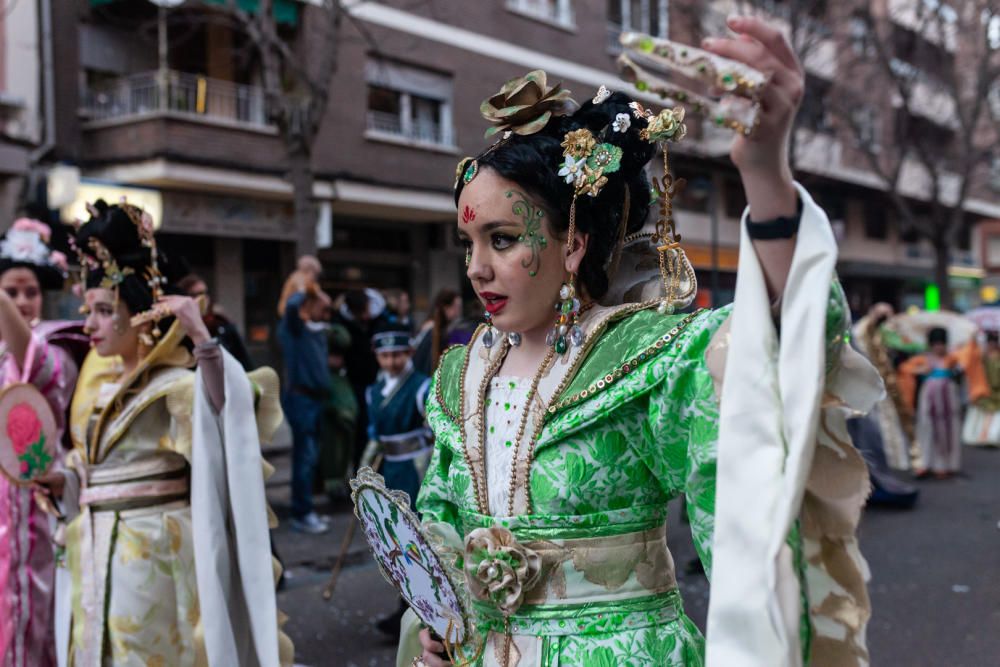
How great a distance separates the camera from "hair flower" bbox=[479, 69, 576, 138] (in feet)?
5.92

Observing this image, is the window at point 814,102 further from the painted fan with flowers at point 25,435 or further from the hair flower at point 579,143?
the hair flower at point 579,143

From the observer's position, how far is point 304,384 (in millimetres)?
7199

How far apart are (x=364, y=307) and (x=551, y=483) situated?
6592mm

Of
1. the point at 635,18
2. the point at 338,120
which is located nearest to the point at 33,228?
the point at 338,120

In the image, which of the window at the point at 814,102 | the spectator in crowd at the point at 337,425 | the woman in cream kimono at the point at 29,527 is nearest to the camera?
the woman in cream kimono at the point at 29,527

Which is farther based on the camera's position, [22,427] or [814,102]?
[814,102]

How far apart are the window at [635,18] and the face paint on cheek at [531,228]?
55.6 ft

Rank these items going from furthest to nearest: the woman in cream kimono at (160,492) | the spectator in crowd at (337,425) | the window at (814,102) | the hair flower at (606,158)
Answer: the window at (814,102) → the spectator in crowd at (337,425) → the woman in cream kimono at (160,492) → the hair flower at (606,158)

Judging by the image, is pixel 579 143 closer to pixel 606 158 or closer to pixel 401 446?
pixel 606 158

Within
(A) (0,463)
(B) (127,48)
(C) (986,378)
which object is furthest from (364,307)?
(C) (986,378)

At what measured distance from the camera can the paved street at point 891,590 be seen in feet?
14.8

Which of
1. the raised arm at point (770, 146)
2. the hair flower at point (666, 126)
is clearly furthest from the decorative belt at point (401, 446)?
the raised arm at point (770, 146)

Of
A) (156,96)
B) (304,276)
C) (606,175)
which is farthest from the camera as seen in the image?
(156,96)

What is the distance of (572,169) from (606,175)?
65 millimetres
